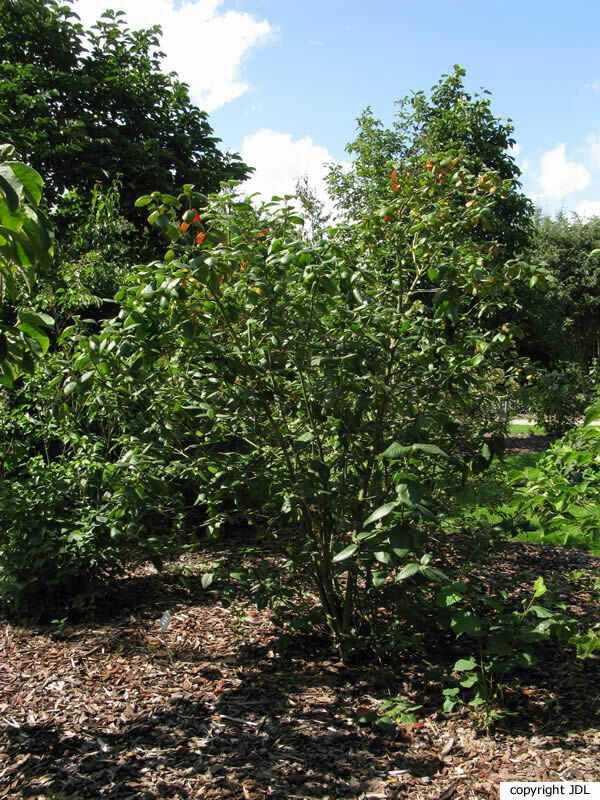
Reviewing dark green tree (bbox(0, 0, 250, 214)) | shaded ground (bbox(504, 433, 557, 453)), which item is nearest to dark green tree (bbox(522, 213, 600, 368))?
shaded ground (bbox(504, 433, 557, 453))

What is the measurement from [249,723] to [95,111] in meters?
10.00

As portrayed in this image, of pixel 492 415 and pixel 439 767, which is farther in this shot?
A: pixel 492 415

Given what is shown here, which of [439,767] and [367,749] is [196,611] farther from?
[439,767]

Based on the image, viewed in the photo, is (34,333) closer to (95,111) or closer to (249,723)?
(249,723)

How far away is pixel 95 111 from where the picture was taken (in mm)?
9602

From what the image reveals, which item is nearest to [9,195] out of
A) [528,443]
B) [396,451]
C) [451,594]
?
[396,451]

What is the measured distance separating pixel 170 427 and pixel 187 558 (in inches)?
100.0

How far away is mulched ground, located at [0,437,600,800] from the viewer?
207 centimetres

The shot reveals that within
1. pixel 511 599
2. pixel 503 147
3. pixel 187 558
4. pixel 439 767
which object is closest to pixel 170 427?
pixel 439 767

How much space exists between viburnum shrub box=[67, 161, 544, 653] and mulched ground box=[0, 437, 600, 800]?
0.41 meters

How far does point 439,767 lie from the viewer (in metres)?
2.14

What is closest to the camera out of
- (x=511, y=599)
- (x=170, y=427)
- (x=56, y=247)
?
(x=170, y=427)

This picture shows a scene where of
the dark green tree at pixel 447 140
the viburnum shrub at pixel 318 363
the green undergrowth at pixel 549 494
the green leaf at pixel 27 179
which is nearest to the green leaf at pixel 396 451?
the viburnum shrub at pixel 318 363

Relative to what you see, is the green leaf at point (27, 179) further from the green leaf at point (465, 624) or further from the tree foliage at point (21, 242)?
the green leaf at point (465, 624)
